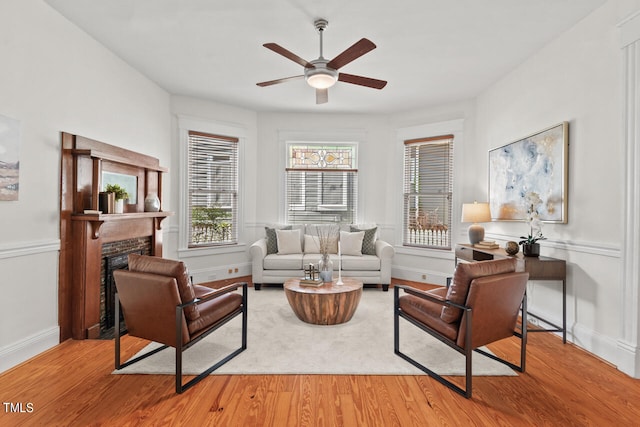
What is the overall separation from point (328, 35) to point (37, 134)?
2.86 metres

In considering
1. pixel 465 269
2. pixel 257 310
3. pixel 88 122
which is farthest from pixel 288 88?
pixel 465 269

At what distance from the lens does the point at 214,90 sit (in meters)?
4.90

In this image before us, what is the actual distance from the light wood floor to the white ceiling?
314cm

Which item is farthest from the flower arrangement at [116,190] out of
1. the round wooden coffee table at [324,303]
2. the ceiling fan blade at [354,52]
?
the ceiling fan blade at [354,52]

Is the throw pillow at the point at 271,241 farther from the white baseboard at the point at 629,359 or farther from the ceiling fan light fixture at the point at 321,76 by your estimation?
the white baseboard at the point at 629,359

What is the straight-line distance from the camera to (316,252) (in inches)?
213

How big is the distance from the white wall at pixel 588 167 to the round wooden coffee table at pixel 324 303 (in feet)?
7.00

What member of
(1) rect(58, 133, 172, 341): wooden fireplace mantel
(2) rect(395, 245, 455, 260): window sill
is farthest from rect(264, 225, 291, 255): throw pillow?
(1) rect(58, 133, 172, 341): wooden fireplace mantel

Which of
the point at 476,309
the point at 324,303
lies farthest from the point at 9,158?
the point at 476,309

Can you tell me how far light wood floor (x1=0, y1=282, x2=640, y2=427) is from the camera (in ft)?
6.42

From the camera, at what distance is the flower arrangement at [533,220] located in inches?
131

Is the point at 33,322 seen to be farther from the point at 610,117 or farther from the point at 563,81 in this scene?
the point at 563,81

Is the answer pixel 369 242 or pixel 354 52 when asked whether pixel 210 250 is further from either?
pixel 354 52

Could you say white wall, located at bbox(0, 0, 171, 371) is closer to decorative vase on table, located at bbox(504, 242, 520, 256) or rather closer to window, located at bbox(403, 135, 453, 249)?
decorative vase on table, located at bbox(504, 242, 520, 256)
